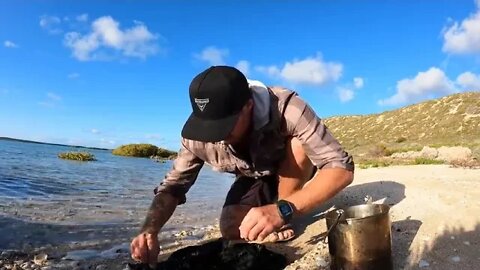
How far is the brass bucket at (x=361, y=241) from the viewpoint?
2.94 metres

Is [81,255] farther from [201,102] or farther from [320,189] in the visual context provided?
[320,189]

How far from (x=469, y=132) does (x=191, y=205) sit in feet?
94.5

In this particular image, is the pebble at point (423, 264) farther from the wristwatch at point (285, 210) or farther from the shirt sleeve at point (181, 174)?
the shirt sleeve at point (181, 174)

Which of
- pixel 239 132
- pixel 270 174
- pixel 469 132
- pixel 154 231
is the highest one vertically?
pixel 469 132

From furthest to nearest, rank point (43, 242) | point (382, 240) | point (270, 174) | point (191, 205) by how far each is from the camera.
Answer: point (191, 205), point (43, 242), point (270, 174), point (382, 240)

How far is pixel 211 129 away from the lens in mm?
2857

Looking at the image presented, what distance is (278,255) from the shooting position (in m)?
3.72

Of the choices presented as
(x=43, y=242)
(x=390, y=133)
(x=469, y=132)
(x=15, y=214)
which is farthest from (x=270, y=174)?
(x=390, y=133)

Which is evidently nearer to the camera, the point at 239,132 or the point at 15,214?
the point at 239,132

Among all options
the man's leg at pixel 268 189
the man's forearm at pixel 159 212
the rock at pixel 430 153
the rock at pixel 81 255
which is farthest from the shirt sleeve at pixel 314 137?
the rock at pixel 430 153

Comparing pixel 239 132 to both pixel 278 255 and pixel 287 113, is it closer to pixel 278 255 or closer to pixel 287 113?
pixel 287 113

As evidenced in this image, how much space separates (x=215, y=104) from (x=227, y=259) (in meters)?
1.43

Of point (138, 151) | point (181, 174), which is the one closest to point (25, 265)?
point (181, 174)

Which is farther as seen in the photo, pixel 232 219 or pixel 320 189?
pixel 232 219
